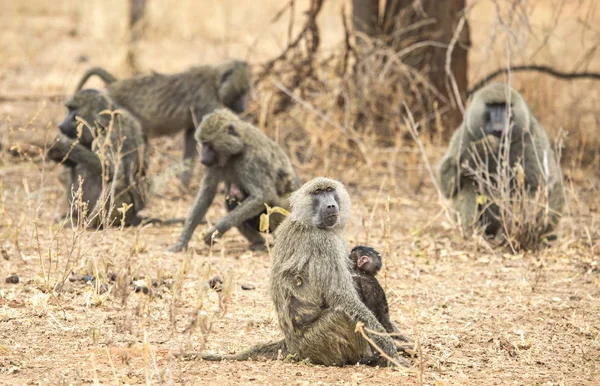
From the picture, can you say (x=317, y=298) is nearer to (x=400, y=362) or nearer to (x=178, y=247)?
(x=400, y=362)

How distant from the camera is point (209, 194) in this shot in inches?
254

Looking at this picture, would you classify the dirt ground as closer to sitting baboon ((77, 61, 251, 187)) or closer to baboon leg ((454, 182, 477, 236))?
baboon leg ((454, 182, 477, 236))

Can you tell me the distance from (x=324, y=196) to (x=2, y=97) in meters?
8.20

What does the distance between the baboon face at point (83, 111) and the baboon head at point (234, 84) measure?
2092mm

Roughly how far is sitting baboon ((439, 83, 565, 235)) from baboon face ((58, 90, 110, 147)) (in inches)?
114

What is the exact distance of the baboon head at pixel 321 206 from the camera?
13.4 ft

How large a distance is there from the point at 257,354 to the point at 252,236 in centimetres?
257

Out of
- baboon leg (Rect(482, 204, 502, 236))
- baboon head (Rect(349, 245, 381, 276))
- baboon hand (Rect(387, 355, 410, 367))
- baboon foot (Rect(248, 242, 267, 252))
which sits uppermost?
baboon head (Rect(349, 245, 381, 276))

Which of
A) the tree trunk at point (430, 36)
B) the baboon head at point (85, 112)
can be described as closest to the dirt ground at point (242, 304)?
the baboon head at point (85, 112)

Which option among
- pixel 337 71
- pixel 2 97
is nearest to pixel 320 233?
pixel 337 71

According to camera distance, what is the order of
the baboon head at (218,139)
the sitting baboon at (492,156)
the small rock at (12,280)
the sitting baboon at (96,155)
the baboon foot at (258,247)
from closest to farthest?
the small rock at (12,280) < the baboon head at (218,139) < the baboon foot at (258,247) < the sitting baboon at (492,156) < the sitting baboon at (96,155)

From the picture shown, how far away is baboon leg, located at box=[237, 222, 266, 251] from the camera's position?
21.5 feet

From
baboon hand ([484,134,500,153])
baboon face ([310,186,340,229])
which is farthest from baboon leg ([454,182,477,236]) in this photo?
baboon face ([310,186,340,229])

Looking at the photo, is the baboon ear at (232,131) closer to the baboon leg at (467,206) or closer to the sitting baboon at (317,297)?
the baboon leg at (467,206)
